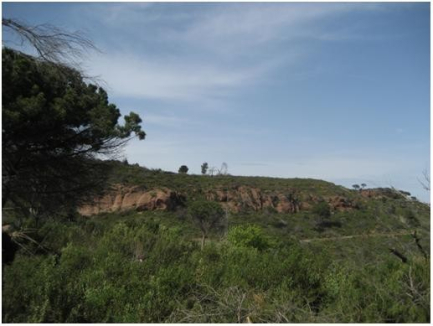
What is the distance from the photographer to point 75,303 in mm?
5164

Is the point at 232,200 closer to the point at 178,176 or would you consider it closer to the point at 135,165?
the point at 178,176

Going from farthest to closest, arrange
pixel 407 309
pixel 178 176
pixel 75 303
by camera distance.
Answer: pixel 178 176 < pixel 75 303 < pixel 407 309

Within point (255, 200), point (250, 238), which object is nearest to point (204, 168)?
point (255, 200)

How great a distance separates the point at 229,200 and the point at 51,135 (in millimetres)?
41617

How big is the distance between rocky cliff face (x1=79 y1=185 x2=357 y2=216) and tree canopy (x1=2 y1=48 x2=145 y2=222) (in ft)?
92.1

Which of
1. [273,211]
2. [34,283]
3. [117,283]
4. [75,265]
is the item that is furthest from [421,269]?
[273,211]

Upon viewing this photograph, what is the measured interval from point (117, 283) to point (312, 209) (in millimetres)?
46001

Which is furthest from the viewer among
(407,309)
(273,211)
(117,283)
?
(273,211)

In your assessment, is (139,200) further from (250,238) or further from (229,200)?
(250,238)

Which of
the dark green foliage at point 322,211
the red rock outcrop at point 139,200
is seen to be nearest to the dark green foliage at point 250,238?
the red rock outcrop at point 139,200

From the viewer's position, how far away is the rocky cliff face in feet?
136

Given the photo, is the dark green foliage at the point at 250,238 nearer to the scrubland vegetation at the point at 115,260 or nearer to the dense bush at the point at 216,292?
the scrubland vegetation at the point at 115,260

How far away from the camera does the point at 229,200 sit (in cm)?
4984

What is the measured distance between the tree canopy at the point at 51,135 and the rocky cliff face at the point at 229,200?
1105 inches
